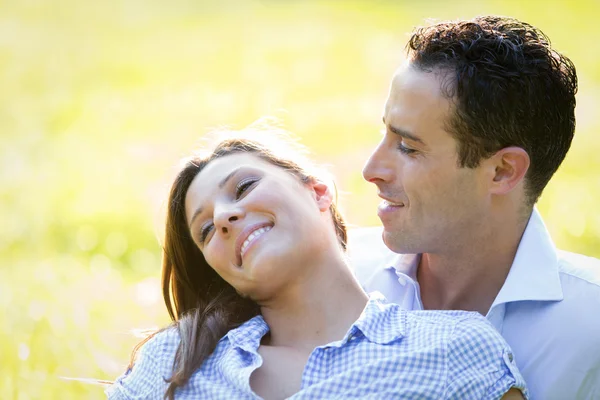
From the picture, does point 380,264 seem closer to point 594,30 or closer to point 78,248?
point 78,248

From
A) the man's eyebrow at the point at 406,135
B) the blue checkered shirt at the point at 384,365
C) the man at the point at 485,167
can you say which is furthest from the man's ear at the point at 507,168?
the blue checkered shirt at the point at 384,365

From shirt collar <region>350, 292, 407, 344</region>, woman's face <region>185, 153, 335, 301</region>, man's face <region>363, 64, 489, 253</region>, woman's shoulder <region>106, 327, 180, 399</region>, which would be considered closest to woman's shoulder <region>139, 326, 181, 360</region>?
woman's shoulder <region>106, 327, 180, 399</region>

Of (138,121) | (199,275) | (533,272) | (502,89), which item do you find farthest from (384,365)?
(138,121)

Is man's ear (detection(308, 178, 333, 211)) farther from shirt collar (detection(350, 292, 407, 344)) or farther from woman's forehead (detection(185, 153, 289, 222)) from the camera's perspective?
shirt collar (detection(350, 292, 407, 344))

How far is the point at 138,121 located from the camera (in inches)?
506

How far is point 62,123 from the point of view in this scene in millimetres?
12523

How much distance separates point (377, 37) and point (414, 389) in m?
13.4

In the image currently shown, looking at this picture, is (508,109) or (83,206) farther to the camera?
(83,206)

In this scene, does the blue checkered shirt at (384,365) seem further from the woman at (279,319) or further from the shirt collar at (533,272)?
the shirt collar at (533,272)

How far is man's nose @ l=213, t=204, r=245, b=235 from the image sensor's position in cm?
394

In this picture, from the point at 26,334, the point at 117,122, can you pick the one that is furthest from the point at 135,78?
the point at 26,334

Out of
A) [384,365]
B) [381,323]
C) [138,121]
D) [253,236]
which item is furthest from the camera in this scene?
[138,121]

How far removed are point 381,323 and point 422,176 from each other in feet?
2.45

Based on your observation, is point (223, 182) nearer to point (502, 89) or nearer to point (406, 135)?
point (406, 135)
